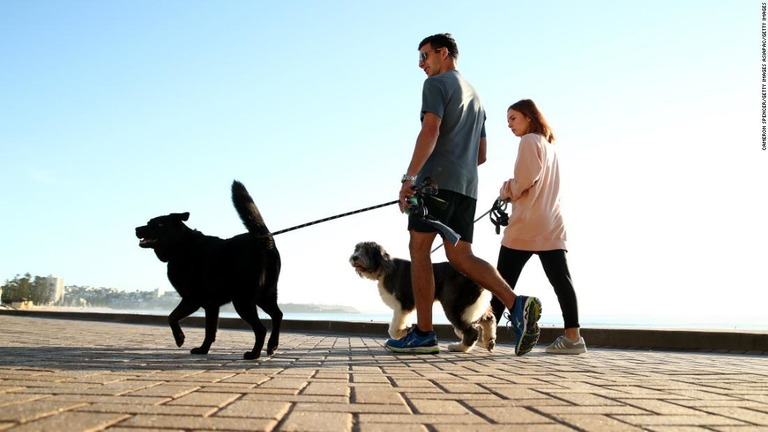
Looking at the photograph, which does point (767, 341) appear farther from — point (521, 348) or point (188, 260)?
point (188, 260)

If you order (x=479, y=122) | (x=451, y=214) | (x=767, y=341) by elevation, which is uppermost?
(x=479, y=122)

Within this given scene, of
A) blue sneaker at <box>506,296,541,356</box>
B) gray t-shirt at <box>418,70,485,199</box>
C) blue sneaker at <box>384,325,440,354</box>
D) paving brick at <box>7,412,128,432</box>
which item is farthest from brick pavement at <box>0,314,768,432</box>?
gray t-shirt at <box>418,70,485,199</box>

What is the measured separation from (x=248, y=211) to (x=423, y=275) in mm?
1619

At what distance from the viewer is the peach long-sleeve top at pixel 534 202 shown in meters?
5.60

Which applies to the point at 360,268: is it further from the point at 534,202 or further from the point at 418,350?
the point at 534,202

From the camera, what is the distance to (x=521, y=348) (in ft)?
16.7

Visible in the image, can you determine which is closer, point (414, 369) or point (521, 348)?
point (414, 369)

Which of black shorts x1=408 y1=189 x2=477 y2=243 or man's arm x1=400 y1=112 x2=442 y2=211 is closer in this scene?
man's arm x1=400 y1=112 x2=442 y2=211

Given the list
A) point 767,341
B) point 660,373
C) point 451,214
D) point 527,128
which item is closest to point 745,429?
point 660,373

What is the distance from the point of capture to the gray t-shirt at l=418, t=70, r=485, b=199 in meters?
5.27

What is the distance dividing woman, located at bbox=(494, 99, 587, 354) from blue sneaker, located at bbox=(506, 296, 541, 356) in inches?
25.7

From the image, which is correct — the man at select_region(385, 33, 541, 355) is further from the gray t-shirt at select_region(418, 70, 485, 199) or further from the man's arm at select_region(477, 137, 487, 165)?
the man's arm at select_region(477, 137, 487, 165)

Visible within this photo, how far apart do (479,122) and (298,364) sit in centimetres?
290

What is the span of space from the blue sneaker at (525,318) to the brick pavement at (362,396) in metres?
0.63
